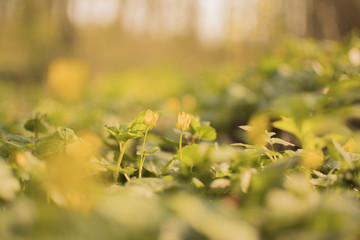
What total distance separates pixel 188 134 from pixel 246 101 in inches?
58.7

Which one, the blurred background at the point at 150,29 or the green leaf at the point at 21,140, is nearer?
the green leaf at the point at 21,140

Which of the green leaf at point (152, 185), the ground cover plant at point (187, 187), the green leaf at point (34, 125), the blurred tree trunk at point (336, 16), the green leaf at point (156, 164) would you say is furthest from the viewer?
the blurred tree trunk at point (336, 16)

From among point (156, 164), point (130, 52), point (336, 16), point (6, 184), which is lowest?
point (130, 52)


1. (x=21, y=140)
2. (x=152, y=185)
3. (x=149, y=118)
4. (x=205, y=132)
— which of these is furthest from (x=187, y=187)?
(x=21, y=140)

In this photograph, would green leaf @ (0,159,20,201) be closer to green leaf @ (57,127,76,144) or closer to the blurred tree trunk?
green leaf @ (57,127,76,144)

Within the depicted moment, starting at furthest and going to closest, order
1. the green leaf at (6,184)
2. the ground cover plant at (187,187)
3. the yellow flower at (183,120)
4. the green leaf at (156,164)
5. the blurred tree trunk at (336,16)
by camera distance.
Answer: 1. the blurred tree trunk at (336,16)
2. the green leaf at (156,164)
3. the yellow flower at (183,120)
4. the green leaf at (6,184)
5. the ground cover plant at (187,187)

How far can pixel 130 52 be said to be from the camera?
22.2 m

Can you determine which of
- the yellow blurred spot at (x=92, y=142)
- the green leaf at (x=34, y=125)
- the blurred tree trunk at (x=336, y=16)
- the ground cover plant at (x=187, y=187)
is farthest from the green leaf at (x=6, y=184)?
the blurred tree trunk at (x=336, y=16)

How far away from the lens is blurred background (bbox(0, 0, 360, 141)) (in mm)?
3529

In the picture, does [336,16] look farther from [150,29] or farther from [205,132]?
[150,29]

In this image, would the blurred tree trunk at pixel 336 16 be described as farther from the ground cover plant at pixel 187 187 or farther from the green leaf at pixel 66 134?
the green leaf at pixel 66 134

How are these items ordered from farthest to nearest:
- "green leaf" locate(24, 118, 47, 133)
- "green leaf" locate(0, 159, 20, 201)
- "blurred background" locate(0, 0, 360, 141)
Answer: "blurred background" locate(0, 0, 360, 141) → "green leaf" locate(24, 118, 47, 133) → "green leaf" locate(0, 159, 20, 201)

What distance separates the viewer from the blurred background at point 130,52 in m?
3.53

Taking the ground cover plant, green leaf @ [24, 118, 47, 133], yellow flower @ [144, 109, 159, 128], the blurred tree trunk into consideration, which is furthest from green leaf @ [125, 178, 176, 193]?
the blurred tree trunk
